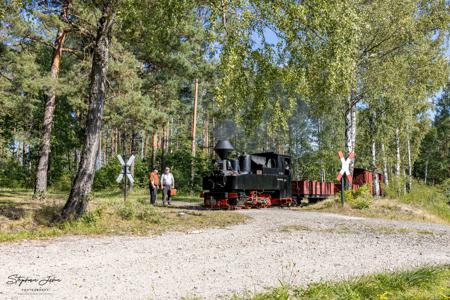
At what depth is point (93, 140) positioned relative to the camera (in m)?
10.6

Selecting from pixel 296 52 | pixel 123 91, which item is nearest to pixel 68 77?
pixel 123 91

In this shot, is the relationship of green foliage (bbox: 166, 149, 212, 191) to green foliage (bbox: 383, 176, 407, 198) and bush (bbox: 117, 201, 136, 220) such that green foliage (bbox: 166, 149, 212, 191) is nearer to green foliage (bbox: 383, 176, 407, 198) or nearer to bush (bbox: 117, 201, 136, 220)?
green foliage (bbox: 383, 176, 407, 198)

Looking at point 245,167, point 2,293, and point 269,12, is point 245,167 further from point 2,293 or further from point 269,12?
point 2,293

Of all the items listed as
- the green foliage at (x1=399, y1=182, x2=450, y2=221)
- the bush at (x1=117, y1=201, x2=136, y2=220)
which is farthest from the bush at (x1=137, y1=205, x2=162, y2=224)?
the green foliage at (x1=399, y1=182, x2=450, y2=221)

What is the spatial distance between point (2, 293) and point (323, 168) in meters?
37.3

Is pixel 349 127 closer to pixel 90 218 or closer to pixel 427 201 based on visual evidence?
pixel 427 201

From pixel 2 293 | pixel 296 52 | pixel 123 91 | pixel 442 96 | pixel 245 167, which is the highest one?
pixel 442 96

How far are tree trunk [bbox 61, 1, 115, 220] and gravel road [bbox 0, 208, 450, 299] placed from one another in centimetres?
186

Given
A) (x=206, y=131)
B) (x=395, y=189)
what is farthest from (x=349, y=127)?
(x=206, y=131)

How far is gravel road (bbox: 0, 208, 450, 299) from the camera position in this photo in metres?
4.77

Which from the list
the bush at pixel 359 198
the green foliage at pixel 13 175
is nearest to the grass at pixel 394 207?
the bush at pixel 359 198

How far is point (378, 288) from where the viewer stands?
4672 mm

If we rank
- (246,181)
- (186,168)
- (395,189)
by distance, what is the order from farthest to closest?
1. (186,168)
2. (395,189)
3. (246,181)

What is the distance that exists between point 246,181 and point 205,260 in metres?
11.1
